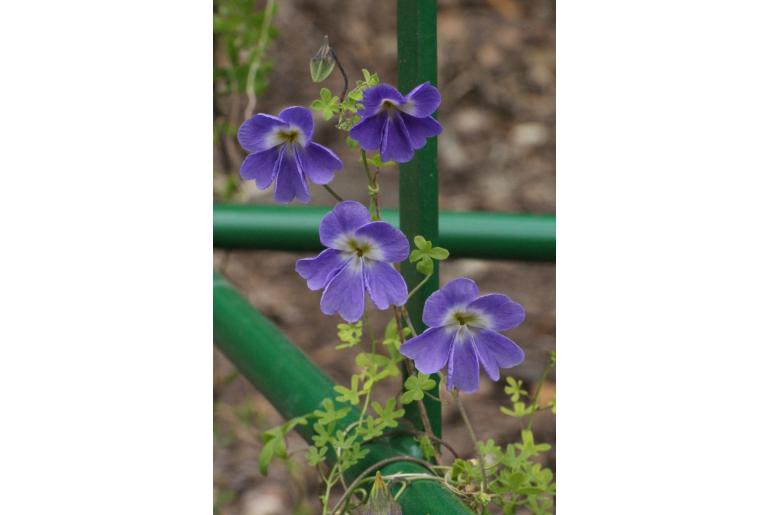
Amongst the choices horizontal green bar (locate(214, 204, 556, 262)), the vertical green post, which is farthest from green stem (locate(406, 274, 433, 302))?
horizontal green bar (locate(214, 204, 556, 262))

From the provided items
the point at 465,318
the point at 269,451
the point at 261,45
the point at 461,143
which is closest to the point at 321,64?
the point at 465,318

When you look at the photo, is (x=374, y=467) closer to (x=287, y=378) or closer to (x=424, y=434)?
(x=424, y=434)

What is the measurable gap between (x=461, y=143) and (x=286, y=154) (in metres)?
1.90

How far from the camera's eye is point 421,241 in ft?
2.37

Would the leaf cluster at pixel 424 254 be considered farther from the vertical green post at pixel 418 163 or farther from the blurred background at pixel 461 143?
the blurred background at pixel 461 143

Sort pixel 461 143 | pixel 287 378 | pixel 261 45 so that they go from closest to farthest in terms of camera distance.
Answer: pixel 287 378, pixel 261 45, pixel 461 143

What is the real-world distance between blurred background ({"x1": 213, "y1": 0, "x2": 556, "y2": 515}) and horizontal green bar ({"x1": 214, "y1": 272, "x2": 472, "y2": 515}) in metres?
1.44

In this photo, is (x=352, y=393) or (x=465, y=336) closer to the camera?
(x=465, y=336)

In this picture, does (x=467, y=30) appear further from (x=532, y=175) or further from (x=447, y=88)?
(x=532, y=175)

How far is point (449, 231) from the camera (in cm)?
109

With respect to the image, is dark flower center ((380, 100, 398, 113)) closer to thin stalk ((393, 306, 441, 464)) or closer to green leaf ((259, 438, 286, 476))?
thin stalk ((393, 306, 441, 464))

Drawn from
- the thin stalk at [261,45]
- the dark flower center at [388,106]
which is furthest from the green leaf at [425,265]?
the thin stalk at [261,45]

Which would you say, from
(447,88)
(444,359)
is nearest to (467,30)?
(447,88)

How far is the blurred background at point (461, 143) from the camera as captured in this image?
2.46m
